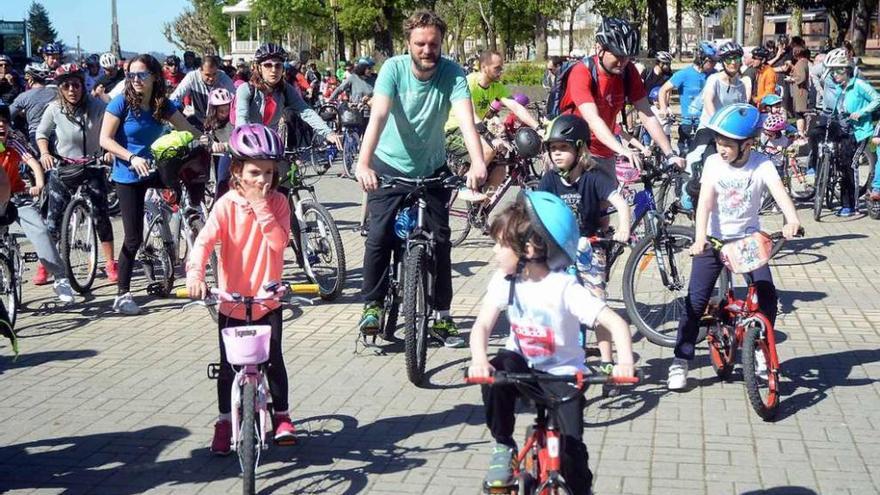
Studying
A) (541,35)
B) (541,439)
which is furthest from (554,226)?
(541,35)

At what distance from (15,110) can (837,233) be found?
31.4ft

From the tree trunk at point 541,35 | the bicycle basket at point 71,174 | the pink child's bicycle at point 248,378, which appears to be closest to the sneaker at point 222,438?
the pink child's bicycle at point 248,378

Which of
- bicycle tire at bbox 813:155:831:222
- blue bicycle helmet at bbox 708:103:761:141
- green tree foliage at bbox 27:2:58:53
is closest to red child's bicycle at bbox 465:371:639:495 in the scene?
blue bicycle helmet at bbox 708:103:761:141

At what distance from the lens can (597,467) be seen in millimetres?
5336

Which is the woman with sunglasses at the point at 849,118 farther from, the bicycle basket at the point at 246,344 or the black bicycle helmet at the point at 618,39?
the bicycle basket at the point at 246,344

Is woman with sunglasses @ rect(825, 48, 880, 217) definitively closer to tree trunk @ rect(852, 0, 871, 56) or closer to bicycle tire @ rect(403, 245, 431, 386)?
bicycle tire @ rect(403, 245, 431, 386)

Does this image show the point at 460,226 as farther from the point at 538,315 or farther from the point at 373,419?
the point at 538,315

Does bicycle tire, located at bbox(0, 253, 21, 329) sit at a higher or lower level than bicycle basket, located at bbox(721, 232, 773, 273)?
lower

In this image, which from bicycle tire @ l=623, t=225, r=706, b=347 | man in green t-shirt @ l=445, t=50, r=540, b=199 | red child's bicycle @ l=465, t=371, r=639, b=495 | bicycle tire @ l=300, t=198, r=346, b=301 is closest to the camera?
red child's bicycle @ l=465, t=371, r=639, b=495

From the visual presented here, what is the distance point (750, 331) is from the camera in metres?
6.03

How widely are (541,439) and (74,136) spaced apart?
7.07 m

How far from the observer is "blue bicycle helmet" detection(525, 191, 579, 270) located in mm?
4020

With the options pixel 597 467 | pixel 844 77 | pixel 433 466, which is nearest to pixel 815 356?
pixel 597 467

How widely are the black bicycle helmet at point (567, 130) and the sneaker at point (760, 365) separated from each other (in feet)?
5.07
